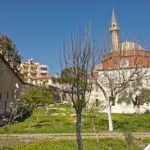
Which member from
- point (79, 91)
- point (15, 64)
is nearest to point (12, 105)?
point (79, 91)

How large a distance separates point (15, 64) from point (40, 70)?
2550 inches

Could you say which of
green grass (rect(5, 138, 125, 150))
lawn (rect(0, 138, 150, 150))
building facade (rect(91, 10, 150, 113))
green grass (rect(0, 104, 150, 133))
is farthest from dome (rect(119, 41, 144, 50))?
green grass (rect(5, 138, 125, 150))

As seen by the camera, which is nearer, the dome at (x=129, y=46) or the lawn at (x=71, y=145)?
the lawn at (x=71, y=145)

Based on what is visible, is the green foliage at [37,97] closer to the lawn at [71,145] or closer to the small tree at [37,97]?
the small tree at [37,97]

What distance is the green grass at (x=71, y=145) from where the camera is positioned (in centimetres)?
1697

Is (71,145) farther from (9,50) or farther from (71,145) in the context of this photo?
(9,50)

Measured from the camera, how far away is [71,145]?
17.6 m

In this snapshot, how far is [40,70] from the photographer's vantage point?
132 metres

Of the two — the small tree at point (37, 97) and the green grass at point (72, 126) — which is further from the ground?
the small tree at point (37, 97)

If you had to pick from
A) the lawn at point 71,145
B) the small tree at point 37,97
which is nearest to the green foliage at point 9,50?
the small tree at point 37,97

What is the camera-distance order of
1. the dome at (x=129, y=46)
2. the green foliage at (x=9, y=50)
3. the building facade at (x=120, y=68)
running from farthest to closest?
the green foliage at (x=9, y=50), the dome at (x=129, y=46), the building facade at (x=120, y=68)

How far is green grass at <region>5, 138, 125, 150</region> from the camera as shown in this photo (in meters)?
17.0

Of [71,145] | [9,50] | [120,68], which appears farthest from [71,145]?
[9,50]

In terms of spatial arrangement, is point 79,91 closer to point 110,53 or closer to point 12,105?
point 12,105
